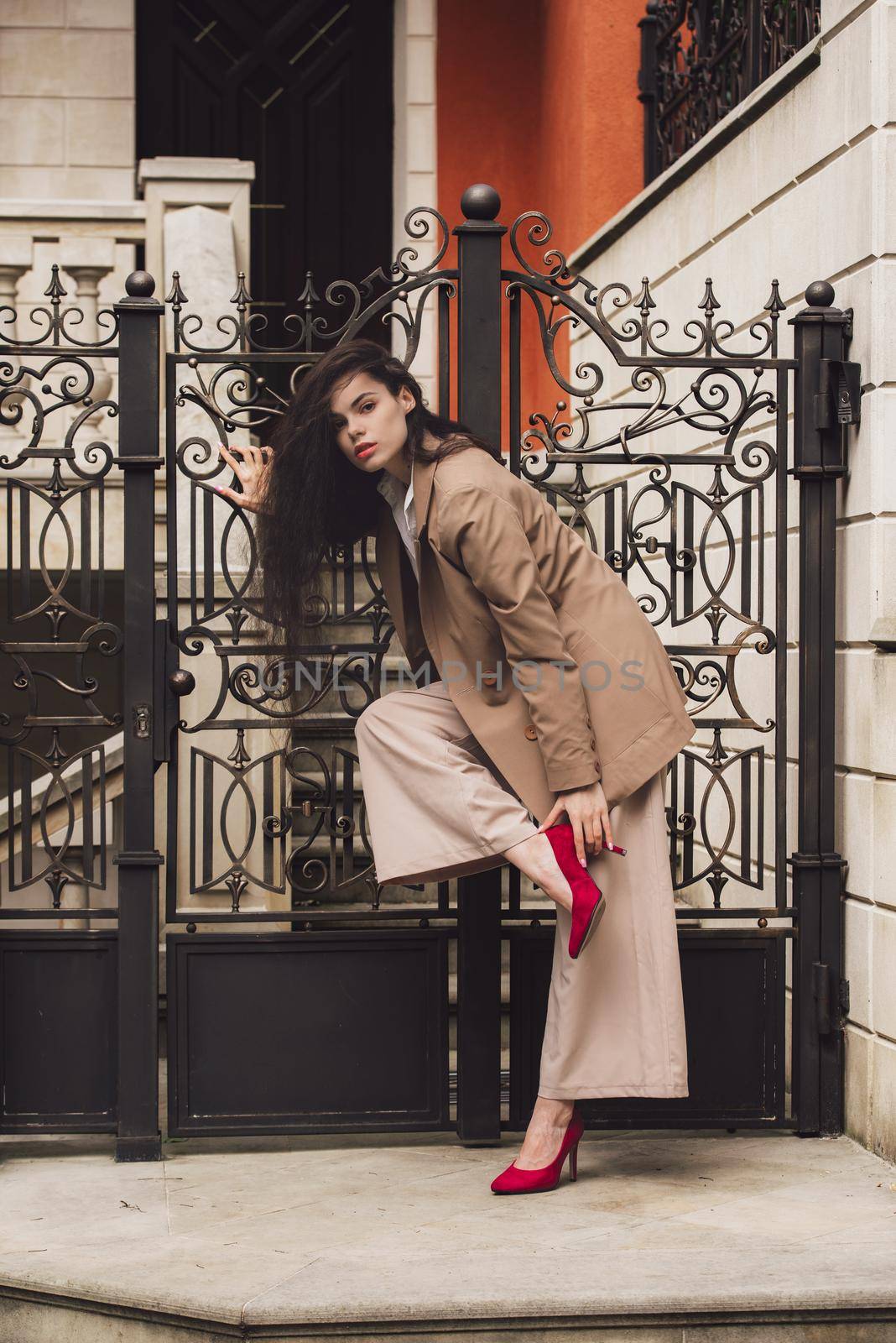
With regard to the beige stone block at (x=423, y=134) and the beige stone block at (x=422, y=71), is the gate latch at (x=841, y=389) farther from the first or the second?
the beige stone block at (x=422, y=71)

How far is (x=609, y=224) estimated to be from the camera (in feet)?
24.6

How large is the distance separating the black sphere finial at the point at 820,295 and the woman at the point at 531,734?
1.19 metres

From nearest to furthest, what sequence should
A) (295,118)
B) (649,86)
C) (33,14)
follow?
1. (649,86)
2. (33,14)
3. (295,118)

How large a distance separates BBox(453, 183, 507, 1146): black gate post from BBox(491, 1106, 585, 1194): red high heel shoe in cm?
41

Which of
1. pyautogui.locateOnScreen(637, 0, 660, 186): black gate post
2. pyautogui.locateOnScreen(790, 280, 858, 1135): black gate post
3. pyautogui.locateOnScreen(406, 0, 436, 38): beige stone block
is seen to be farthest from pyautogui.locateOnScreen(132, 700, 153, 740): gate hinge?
pyautogui.locateOnScreen(406, 0, 436, 38): beige stone block

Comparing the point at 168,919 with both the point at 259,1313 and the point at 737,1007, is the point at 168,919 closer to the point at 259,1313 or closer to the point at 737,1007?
the point at 259,1313

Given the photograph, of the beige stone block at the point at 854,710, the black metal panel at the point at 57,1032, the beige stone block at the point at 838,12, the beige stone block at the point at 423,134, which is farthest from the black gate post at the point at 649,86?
the black metal panel at the point at 57,1032

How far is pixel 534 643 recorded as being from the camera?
3.90m

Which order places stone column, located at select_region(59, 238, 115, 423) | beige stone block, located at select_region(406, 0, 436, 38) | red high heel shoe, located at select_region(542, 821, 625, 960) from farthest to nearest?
beige stone block, located at select_region(406, 0, 436, 38) < stone column, located at select_region(59, 238, 115, 423) < red high heel shoe, located at select_region(542, 821, 625, 960)

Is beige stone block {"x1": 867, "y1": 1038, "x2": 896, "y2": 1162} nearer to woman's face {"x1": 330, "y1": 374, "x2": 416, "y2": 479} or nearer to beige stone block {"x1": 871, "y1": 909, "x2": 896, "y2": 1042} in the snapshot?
beige stone block {"x1": 871, "y1": 909, "x2": 896, "y2": 1042}

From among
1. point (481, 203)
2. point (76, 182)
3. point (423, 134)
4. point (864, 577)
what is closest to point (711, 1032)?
point (864, 577)

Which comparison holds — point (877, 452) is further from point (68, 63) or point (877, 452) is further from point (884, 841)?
point (68, 63)

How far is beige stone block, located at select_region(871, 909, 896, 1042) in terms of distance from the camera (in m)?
4.39

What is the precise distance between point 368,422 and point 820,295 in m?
1.56
